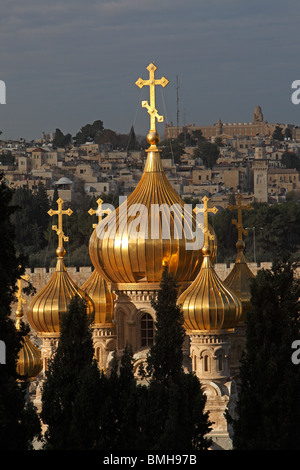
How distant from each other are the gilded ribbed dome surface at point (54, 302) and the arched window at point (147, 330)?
3.54 feet

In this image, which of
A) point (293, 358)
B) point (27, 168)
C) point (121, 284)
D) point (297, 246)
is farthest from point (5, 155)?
point (293, 358)

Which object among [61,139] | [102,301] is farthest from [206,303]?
[61,139]

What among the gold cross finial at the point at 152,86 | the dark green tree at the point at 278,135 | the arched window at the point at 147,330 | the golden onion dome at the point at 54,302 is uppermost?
the dark green tree at the point at 278,135

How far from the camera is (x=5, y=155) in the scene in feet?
482

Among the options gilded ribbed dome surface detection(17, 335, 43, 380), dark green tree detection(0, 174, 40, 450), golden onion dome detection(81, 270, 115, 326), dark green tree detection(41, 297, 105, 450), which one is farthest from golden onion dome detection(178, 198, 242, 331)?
dark green tree detection(0, 174, 40, 450)

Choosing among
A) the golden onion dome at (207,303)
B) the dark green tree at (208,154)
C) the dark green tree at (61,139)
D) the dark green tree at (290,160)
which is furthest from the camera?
the dark green tree at (61,139)

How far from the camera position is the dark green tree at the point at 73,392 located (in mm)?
26656

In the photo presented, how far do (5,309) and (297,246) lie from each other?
2388 inches

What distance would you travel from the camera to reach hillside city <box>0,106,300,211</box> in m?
130

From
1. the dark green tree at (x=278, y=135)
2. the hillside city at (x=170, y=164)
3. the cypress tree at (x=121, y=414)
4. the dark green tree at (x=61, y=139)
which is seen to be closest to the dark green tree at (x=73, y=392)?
the cypress tree at (x=121, y=414)

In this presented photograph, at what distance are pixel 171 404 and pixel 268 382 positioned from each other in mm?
1513

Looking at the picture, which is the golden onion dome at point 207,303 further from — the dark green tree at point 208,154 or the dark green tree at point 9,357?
the dark green tree at point 208,154
